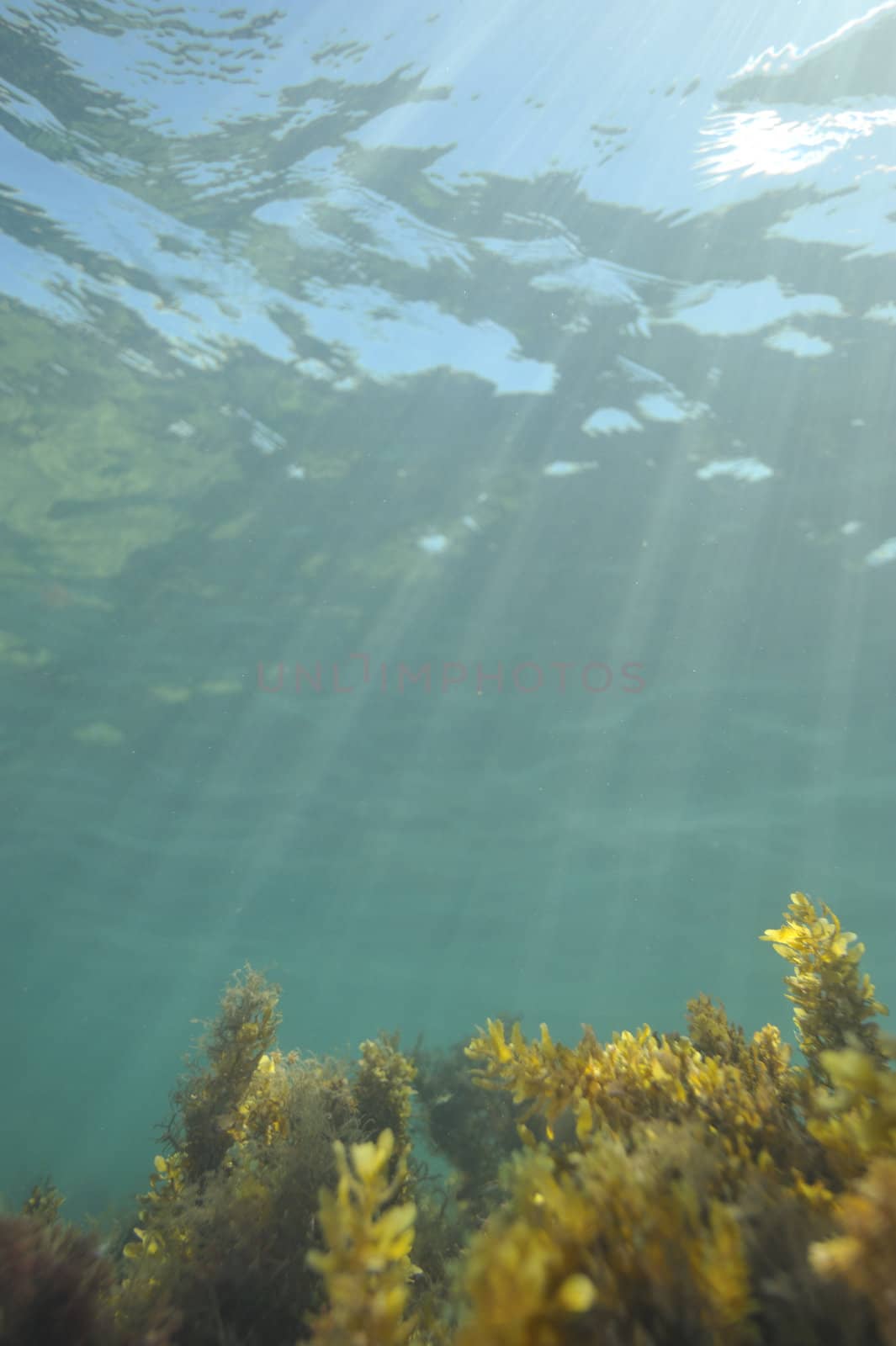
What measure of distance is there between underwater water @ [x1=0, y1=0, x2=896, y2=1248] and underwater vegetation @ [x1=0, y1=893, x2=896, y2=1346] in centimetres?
121

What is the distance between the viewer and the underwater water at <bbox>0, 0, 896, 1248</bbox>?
891 centimetres

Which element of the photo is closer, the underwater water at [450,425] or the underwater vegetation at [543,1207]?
the underwater vegetation at [543,1207]

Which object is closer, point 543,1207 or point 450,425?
point 543,1207

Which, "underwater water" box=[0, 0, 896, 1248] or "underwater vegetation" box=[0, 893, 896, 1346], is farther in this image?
"underwater water" box=[0, 0, 896, 1248]

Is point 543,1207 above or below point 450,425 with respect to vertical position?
below

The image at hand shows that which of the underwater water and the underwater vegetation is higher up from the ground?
the underwater water

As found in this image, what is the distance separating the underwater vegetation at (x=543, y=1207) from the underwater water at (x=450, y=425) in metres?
1.21

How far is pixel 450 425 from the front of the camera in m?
12.6

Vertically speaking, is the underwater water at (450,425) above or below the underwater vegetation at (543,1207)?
above

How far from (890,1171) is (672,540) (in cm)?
1388

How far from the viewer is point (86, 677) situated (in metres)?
18.5

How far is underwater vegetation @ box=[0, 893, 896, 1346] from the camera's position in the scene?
1.58m

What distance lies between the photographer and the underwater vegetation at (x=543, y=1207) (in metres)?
1.58

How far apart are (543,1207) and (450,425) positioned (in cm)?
1228
